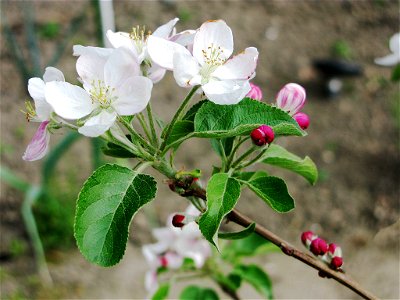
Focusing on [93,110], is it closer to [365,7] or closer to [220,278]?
[220,278]

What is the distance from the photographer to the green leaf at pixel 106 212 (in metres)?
0.79

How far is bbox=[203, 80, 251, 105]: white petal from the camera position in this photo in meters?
0.81

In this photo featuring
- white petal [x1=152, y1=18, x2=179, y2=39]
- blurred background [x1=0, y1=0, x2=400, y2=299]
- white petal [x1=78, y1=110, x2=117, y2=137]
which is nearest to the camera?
white petal [x1=78, y1=110, x2=117, y2=137]

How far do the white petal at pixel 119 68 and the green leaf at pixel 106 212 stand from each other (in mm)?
113

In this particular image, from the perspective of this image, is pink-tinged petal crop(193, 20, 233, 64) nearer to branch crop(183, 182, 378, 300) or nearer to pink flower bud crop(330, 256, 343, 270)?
branch crop(183, 182, 378, 300)

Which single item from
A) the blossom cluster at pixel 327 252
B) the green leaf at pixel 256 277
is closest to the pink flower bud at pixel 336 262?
the blossom cluster at pixel 327 252

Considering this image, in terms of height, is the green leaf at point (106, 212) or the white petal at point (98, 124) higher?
the white petal at point (98, 124)

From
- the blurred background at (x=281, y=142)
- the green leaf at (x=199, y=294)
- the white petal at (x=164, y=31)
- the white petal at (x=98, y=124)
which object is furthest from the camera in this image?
the blurred background at (x=281, y=142)

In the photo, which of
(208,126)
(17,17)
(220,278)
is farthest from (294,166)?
(17,17)

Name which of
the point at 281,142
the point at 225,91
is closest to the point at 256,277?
the point at 225,91

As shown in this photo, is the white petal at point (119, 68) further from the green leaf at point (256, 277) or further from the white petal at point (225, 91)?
the green leaf at point (256, 277)

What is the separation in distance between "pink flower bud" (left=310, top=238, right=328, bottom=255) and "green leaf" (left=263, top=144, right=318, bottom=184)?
0.40 ft

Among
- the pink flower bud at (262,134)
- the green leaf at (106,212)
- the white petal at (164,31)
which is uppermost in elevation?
the white petal at (164,31)

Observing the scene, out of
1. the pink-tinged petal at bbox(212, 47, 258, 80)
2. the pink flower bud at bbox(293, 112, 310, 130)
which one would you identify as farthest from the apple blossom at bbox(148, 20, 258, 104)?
the pink flower bud at bbox(293, 112, 310, 130)
